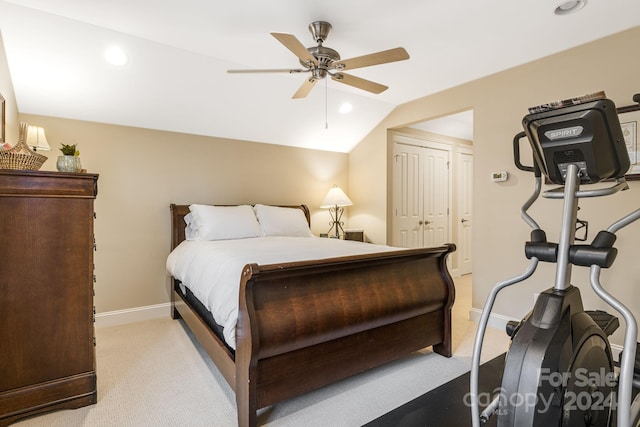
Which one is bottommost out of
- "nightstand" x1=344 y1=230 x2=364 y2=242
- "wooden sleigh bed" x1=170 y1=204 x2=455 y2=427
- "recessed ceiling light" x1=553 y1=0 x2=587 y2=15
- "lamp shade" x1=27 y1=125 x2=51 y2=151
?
"wooden sleigh bed" x1=170 y1=204 x2=455 y2=427

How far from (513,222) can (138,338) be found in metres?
3.62

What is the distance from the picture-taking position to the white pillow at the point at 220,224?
3309 millimetres

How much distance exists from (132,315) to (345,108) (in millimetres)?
3326

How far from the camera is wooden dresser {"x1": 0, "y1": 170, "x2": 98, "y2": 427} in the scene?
177 centimetres

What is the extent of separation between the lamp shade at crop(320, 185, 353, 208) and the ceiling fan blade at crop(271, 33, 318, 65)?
89.9 inches

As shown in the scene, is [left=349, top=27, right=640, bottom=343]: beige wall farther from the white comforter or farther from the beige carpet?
the white comforter

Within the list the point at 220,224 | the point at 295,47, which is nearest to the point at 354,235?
the point at 220,224

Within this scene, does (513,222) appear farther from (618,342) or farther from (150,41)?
(150,41)

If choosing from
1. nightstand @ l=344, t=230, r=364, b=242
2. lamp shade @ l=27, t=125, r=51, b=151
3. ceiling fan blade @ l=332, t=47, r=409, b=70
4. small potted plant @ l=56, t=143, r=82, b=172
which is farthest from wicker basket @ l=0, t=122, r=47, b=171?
nightstand @ l=344, t=230, r=364, b=242

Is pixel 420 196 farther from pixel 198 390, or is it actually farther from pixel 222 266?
pixel 198 390

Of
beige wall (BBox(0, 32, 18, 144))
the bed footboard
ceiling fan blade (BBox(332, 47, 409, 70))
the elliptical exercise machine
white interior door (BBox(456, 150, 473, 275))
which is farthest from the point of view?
white interior door (BBox(456, 150, 473, 275))

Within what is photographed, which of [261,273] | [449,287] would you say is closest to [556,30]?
[449,287]

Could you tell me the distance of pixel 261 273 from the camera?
5.50ft

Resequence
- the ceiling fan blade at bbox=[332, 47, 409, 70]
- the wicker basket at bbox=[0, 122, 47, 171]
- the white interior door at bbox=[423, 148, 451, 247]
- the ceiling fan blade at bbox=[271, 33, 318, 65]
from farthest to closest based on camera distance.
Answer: the white interior door at bbox=[423, 148, 451, 247], the ceiling fan blade at bbox=[332, 47, 409, 70], the ceiling fan blade at bbox=[271, 33, 318, 65], the wicker basket at bbox=[0, 122, 47, 171]
